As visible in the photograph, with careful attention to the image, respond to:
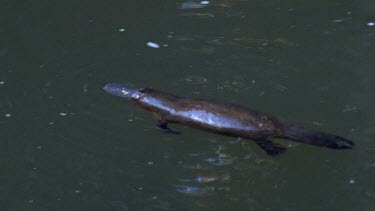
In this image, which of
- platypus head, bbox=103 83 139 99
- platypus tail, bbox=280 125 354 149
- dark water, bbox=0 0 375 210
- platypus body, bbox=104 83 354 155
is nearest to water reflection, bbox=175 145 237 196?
dark water, bbox=0 0 375 210

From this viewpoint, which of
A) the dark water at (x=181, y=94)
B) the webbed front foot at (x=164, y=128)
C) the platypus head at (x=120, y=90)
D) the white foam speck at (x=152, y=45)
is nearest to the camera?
the dark water at (x=181, y=94)

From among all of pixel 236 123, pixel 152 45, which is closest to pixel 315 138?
pixel 236 123

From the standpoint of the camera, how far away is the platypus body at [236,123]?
379 centimetres

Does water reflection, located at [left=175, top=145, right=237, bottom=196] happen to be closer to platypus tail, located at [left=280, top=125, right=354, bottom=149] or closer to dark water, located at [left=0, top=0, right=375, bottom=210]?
dark water, located at [left=0, top=0, right=375, bottom=210]

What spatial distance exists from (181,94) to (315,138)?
0.96 metres

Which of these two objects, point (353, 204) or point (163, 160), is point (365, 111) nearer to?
point (353, 204)

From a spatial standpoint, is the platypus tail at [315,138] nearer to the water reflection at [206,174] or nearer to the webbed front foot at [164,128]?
the water reflection at [206,174]

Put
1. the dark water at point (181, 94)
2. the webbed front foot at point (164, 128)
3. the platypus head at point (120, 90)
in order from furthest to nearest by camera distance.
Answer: the platypus head at point (120, 90) → the webbed front foot at point (164, 128) → the dark water at point (181, 94)

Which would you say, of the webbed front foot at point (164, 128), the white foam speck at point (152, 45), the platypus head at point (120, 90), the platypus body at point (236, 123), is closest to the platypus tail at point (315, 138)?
the platypus body at point (236, 123)

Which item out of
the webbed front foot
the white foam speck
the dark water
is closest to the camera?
the dark water

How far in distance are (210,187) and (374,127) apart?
0.96m

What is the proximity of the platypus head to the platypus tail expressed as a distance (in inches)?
38.0

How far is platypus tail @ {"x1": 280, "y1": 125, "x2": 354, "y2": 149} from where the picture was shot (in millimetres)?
3779

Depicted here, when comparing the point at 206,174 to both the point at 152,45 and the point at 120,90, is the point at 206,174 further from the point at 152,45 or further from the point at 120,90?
the point at 152,45
